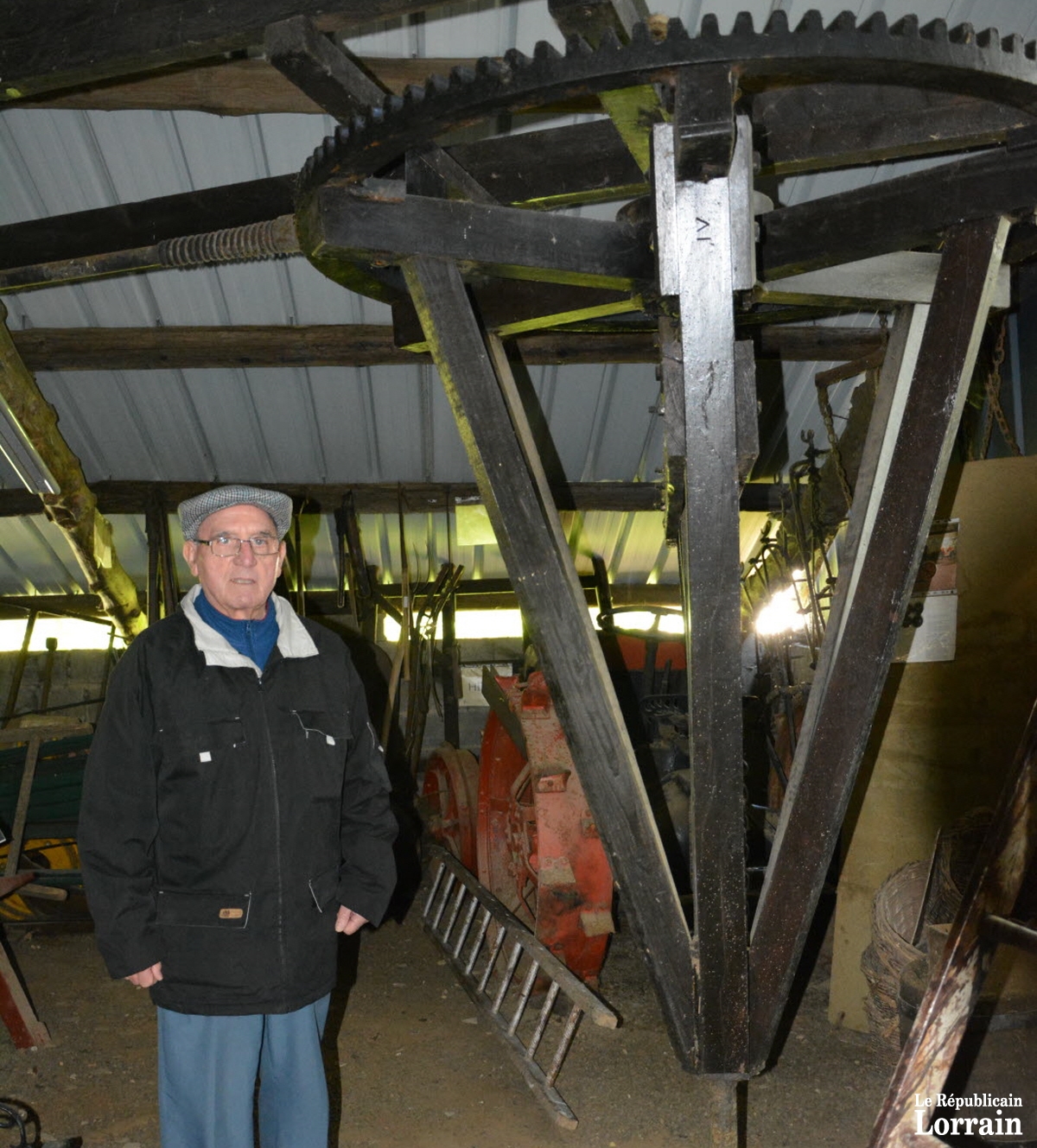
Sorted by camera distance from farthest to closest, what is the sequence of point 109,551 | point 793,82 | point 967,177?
point 109,551 < point 793,82 < point 967,177

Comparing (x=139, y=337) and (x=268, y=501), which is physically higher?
(x=139, y=337)

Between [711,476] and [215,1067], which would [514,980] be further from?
[711,476]

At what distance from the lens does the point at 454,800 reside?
20.0 ft

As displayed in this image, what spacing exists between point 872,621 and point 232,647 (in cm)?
157

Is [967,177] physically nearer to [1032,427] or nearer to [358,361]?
[1032,427]

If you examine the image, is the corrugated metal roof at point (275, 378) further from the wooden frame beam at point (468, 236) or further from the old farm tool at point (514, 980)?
the old farm tool at point (514, 980)

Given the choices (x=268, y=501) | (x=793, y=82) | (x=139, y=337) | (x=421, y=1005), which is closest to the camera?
(x=793, y=82)

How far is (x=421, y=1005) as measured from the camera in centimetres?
473

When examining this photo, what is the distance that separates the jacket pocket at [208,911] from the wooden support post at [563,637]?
0.92m

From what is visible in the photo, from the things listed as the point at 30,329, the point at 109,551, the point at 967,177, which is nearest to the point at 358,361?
the point at 30,329

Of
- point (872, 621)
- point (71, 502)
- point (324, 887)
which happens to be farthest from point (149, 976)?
point (71, 502)

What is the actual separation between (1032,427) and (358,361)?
350 cm

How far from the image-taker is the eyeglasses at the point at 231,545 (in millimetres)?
2576

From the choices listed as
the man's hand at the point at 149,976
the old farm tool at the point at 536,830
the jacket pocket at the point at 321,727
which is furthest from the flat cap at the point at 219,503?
the old farm tool at the point at 536,830
